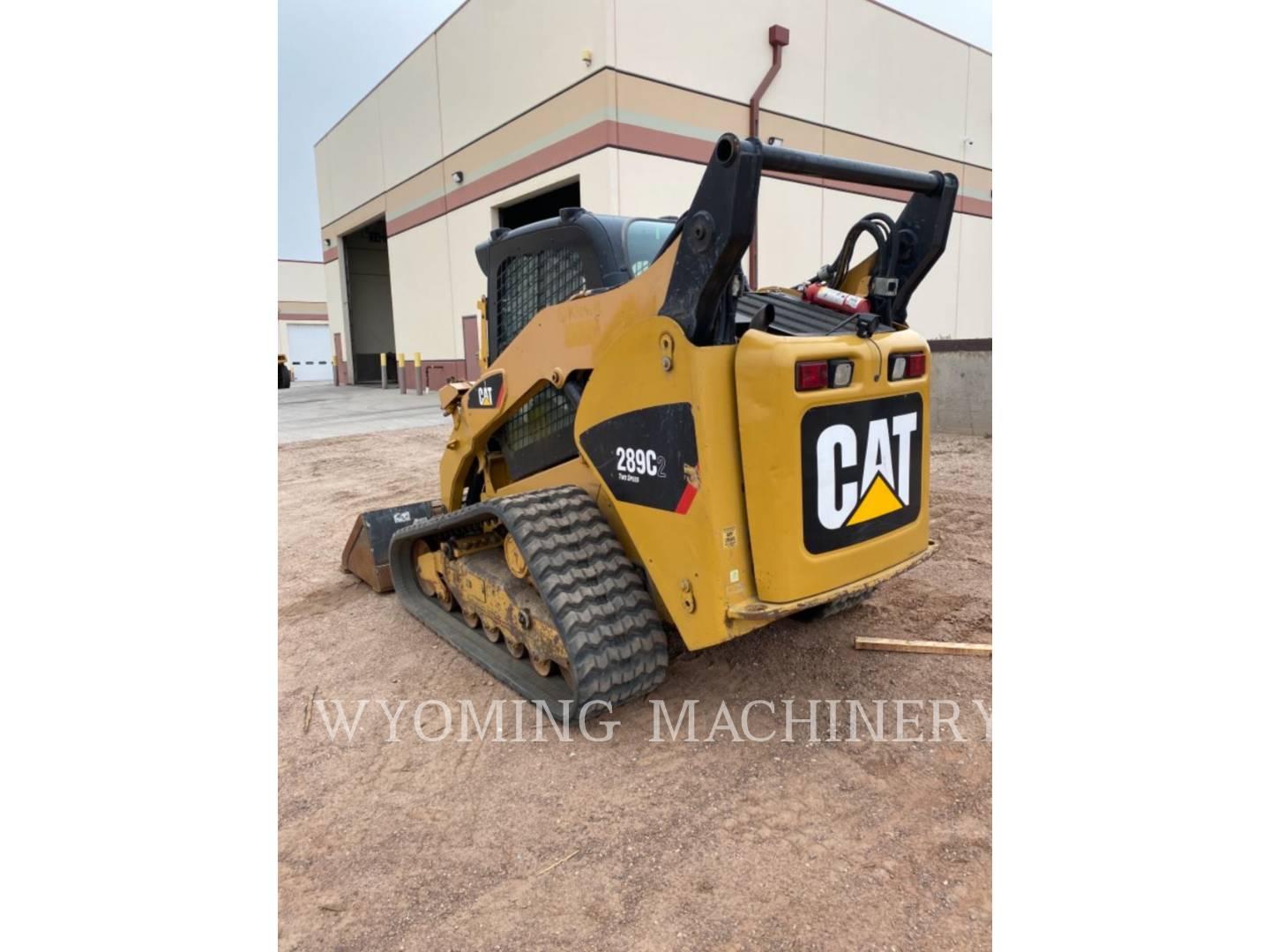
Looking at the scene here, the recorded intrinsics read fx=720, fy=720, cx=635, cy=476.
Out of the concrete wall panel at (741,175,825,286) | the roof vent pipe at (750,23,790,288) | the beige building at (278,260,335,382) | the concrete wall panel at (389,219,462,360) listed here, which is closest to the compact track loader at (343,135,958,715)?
the roof vent pipe at (750,23,790,288)

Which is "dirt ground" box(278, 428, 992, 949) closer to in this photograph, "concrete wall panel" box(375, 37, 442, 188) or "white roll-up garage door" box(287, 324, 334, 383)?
"concrete wall panel" box(375, 37, 442, 188)

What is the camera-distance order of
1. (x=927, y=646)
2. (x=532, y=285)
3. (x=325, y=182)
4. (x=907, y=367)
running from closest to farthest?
(x=907, y=367) < (x=927, y=646) < (x=532, y=285) < (x=325, y=182)

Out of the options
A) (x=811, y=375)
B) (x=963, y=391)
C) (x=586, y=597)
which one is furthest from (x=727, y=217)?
(x=963, y=391)

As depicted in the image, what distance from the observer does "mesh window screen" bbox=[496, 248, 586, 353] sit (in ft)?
11.2

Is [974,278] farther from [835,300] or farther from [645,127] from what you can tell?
[835,300]

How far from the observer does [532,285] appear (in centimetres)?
369

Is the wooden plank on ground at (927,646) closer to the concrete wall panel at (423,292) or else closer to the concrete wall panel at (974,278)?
the concrete wall panel at (423,292)

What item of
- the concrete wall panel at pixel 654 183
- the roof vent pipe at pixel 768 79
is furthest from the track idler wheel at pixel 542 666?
the roof vent pipe at pixel 768 79

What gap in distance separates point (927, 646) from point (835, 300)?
1611 mm

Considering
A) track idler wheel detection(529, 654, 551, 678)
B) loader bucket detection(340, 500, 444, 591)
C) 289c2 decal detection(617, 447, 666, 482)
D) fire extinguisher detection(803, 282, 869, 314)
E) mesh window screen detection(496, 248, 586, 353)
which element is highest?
mesh window screen detection(496, 248, 586, 353)

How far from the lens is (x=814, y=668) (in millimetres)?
3154

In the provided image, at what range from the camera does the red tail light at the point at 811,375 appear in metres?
2.28

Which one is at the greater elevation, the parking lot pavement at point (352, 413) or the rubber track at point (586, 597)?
the parking lot pavement at point (352, 413)

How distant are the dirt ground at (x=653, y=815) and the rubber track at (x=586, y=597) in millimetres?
231
